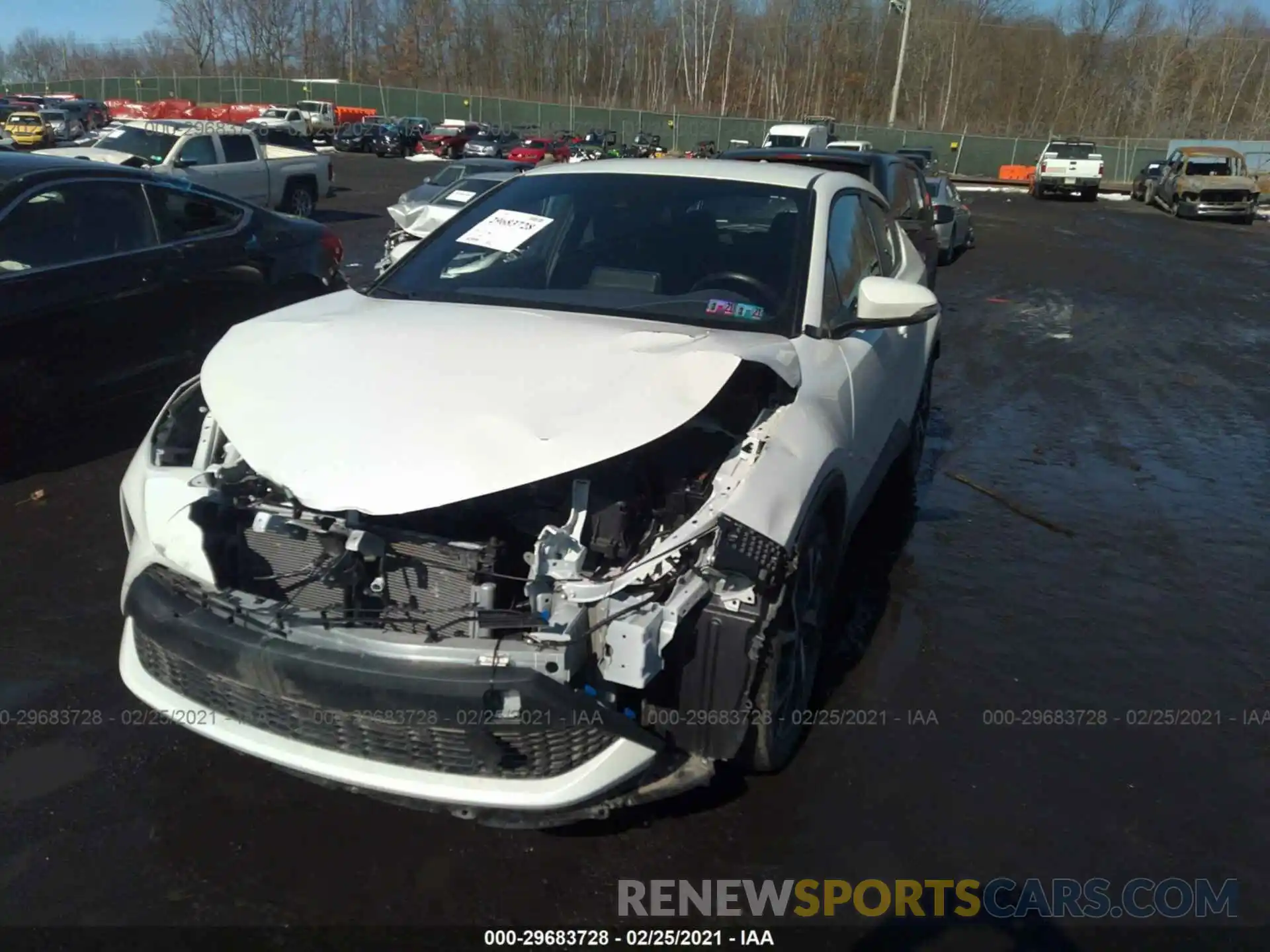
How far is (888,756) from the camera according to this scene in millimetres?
3332

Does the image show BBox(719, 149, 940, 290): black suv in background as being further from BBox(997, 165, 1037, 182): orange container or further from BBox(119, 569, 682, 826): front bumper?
BBox(997, 165, 1037, 182): orange container

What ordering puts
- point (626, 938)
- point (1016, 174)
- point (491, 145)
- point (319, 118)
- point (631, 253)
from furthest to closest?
point (319, 118)
point (1016, 174)
point (491, 145)
point (631, 253)
point (626, 938)

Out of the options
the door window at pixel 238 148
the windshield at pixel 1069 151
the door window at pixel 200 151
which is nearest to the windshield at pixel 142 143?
the door window at pixel 200 151

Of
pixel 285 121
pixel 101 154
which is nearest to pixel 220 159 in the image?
pixel 101 154

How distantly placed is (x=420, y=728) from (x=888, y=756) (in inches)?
64.5

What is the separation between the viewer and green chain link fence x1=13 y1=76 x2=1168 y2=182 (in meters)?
48.8

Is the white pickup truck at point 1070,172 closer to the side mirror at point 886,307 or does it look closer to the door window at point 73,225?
the door window at point 73,225

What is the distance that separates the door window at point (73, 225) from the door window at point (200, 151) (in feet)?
37.5

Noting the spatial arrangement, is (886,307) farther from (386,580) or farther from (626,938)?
(626,938)

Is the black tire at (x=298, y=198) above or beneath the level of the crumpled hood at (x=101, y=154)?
beneath

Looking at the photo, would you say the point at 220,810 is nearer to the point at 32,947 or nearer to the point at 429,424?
the point at 32,947

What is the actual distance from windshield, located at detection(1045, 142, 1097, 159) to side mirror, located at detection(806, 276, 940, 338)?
3510 cm

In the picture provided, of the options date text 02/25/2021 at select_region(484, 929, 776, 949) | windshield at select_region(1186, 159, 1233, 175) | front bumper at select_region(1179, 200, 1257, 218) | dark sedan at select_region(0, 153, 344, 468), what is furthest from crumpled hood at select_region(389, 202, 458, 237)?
windshield at select_region(1186, 159, 1233, 175)

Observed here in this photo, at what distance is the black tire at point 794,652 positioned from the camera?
2.81 m
